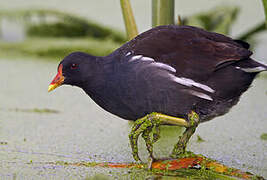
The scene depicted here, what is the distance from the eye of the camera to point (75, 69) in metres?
1.67

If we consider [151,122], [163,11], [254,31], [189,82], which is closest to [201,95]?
[189,82]

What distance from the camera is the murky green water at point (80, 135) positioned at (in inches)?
66.9

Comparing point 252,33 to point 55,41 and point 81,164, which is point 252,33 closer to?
point 55,41

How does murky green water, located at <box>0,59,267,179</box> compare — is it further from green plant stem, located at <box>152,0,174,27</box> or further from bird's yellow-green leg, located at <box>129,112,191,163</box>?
green plant stem, located at <box>152,0,174,27</box>

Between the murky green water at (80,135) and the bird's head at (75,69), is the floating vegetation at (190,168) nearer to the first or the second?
the murky green water at (80,135)

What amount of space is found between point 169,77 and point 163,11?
0.59m

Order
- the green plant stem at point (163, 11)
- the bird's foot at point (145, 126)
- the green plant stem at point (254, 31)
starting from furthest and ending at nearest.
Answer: the green plant stem at point (254, 31) → the green plant stem at point (163, 11) → the bird's foot at point (145, 126)

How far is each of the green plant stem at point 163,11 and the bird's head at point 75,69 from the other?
513mm

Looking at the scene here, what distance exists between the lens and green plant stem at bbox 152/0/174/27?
2.10 m

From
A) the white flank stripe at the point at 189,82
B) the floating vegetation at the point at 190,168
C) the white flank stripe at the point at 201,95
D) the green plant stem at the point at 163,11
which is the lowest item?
the floating vegetation at the point at 190,168

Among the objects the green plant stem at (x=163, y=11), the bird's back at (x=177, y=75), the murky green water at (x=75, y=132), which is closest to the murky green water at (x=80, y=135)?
the murky green water at (x=75, y=132)

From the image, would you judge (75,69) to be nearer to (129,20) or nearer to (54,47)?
(129,20)

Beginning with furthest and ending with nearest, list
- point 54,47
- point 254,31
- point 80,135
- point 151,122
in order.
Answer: point 54,47 < point 254,31 < point 80,135 < point 151,122

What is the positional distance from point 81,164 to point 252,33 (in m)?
1.73
